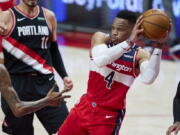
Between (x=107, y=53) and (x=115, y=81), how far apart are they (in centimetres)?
35

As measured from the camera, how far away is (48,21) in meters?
5.86

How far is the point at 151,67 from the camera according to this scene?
4875 mm

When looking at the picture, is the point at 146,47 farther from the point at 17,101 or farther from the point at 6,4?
the point at 17,101

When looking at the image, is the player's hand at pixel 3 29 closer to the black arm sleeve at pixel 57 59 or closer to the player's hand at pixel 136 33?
the black arm sleeve at pixel 57 59

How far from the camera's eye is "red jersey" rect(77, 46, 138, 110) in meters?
5.05

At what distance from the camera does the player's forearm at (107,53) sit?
473 cm

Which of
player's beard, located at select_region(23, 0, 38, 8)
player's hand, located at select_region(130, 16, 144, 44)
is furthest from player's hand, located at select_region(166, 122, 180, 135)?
player's beard, located at select_region(23, 0, 38, 8)

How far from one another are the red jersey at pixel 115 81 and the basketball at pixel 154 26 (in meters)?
0.33

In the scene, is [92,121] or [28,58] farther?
[28,58]

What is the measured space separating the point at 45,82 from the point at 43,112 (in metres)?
0.30

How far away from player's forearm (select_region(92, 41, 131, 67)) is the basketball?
213 millimetres

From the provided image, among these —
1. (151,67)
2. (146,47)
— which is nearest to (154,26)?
(151,67)

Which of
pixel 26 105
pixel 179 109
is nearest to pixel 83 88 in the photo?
pixel 179 109

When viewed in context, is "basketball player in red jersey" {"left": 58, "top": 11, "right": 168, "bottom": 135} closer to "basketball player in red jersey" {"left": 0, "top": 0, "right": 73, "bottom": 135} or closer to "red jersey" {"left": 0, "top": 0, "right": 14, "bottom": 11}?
"basketball player in red jersey" {"left": 0, "top": 0, "right": 73, "bottom": 135}
